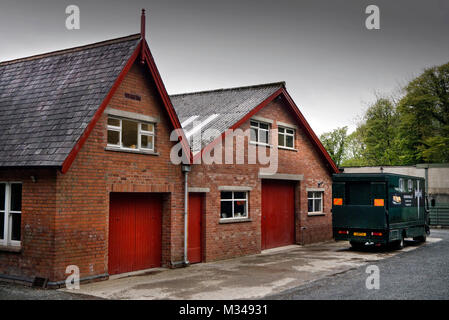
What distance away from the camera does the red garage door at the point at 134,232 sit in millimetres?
13312

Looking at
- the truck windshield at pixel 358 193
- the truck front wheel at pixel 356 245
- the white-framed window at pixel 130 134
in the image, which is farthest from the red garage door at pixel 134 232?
the truck front wheel at pixel 356 245

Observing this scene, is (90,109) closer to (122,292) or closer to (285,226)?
(122,292)

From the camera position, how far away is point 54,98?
13.0 meters

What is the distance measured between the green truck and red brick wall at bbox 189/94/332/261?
100 inches

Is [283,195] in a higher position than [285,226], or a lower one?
higher

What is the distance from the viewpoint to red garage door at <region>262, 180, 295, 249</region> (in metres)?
19.8

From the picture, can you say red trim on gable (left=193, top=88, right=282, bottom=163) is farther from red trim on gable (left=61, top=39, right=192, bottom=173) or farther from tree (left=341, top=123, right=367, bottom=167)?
tree (left=341, top=123, right=367, bottom=167)

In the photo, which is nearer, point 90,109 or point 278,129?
point 90,109

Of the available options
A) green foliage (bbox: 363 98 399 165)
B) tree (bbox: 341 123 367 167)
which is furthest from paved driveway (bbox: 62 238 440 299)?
tree (bbox: 341 123 367 167)

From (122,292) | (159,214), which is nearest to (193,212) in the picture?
(159,214)

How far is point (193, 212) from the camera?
1600 cm

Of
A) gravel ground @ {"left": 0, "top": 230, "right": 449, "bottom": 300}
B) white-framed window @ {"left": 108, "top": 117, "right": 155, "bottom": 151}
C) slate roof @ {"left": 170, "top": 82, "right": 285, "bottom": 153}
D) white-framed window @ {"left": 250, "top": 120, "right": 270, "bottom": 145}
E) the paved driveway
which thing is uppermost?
slate roof @ {"left": 170, "top": 82, "right": 285, "bottom": 153}

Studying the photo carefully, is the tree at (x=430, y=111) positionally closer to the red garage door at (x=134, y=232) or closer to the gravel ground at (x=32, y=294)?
the red garage door at (x=134, y=232)

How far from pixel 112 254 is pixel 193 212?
3.57m
